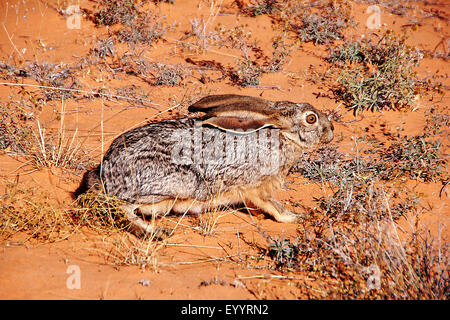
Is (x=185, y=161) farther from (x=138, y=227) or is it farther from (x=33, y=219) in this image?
(x=33, y=219)

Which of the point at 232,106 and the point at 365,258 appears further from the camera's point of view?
the point at 232,106

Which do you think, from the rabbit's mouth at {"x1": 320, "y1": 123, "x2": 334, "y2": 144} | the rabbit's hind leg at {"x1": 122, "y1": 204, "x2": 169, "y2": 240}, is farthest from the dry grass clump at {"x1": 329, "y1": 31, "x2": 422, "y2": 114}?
the rabbit's hind leg at {"x1": 122, "y1": 204, "x2": 169, "y2": 240}

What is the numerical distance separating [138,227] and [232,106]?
6.21ft

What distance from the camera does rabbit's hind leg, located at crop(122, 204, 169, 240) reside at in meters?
4.80

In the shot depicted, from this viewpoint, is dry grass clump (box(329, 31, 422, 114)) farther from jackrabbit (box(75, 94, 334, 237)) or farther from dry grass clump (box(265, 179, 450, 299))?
dry grass clump (box(265, 179, 450, 299))

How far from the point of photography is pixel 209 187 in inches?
202

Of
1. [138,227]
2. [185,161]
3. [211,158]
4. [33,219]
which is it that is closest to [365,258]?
[211,158]

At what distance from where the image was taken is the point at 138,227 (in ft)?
15.9

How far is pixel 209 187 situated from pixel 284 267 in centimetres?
147

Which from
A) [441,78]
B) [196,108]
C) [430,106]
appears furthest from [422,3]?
[196,108]

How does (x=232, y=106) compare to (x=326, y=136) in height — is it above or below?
above

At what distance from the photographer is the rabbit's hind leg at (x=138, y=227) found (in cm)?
480

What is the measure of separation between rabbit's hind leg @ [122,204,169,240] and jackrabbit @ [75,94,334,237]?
0.01 meters

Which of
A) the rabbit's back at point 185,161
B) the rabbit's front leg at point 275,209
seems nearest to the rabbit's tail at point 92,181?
the rabbit's back at point 185,161
